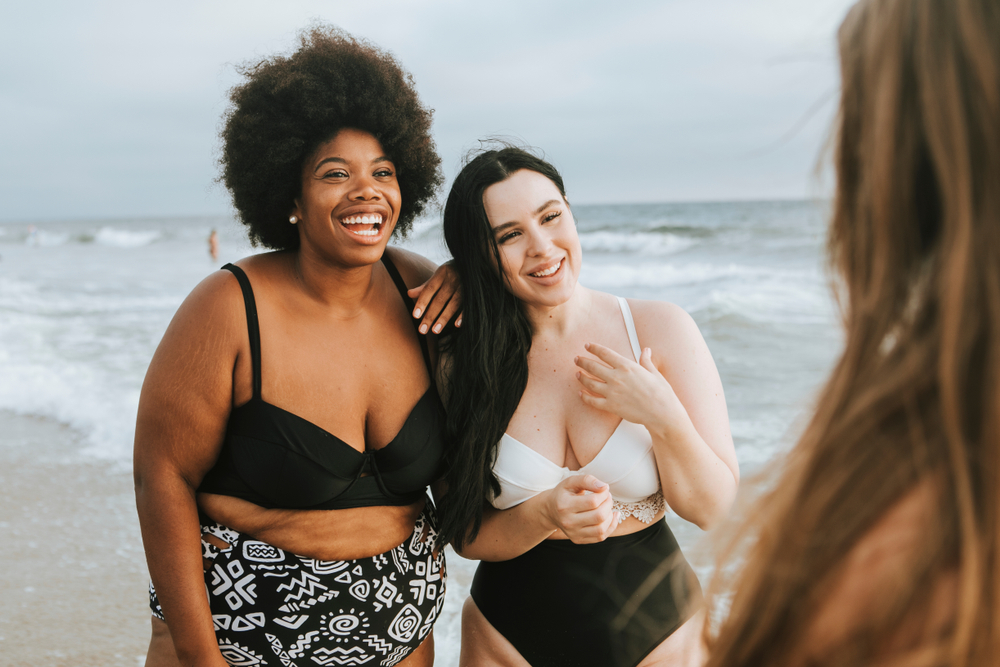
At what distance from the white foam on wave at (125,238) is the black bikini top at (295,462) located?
4187 cm

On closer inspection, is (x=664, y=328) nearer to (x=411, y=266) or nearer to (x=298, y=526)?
(x=411, y=266)

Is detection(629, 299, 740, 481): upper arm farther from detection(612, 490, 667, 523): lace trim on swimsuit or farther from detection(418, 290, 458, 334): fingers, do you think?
detection(418, 290, 458, 334): fingers

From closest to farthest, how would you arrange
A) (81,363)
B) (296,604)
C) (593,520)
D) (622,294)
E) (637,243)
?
(593,520) < (296,604) < (81,363) < (622,294) < (637,243)

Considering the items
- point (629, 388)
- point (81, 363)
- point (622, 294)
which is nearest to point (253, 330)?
point (629, 388)

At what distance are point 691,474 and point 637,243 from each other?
21.6m

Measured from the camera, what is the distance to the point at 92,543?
4.60m

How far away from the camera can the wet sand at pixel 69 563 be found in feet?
11.7

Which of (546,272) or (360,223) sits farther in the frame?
(546,272)

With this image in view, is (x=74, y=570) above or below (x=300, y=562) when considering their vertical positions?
below

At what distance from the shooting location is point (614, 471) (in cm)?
246

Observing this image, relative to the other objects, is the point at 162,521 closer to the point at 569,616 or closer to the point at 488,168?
the point at 569,616

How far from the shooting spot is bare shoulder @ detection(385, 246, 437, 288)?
9.39ft

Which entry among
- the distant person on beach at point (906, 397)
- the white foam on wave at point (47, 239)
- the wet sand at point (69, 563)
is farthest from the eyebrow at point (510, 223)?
the white foam on wave at point (47, 239)

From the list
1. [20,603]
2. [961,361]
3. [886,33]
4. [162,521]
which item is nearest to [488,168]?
[162,521]
